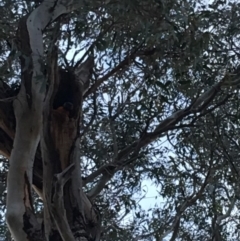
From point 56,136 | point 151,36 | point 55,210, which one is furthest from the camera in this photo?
point 151,36

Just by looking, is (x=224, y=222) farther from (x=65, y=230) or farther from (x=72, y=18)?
(x=65, y=230)

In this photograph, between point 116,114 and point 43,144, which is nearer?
point 43,144

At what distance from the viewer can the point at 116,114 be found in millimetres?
5160

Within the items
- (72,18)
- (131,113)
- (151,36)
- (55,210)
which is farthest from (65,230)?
(131,113)

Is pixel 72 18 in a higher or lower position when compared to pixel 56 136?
higher

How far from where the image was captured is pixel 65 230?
3.10 m

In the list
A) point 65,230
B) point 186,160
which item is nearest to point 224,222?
point 186,160

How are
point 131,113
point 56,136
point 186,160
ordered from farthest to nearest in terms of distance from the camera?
point 186,160 < point 131,113 < point 56,136

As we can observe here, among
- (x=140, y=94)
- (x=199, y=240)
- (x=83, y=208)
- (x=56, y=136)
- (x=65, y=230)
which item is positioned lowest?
(x=65, y=230)

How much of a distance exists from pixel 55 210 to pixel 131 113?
2464mm

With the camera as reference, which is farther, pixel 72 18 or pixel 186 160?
pixel 186 160

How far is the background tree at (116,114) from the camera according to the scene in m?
3.68

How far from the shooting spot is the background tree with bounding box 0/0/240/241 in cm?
368

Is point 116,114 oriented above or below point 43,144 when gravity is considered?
above
